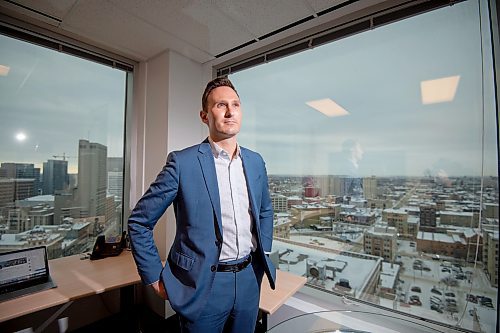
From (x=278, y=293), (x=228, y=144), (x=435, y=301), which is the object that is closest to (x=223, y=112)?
(x=228, y=144)

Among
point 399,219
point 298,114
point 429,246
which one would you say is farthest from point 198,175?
point 429,246

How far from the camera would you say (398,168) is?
5.00 ft

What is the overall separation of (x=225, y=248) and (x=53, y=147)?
1.96 m

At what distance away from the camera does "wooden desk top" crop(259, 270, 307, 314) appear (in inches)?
52.1

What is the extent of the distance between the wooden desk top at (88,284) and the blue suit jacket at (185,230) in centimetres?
53

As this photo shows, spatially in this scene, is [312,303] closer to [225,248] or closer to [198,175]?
[225,248]

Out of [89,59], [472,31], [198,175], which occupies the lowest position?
[198,175]

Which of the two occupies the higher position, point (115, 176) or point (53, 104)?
point (53, 104)

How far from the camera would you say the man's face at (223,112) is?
1113 millimetres

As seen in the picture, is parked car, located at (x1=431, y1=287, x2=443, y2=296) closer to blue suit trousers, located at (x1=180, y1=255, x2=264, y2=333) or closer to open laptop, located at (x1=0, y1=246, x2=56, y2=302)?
blue suit trousers, located at (x1=180, y1=255, x2=264, y2=333)

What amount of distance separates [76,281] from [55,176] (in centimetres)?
100

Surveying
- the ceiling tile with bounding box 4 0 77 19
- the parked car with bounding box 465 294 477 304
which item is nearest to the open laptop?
the ceiling tile with bounding box 4 0 77 19

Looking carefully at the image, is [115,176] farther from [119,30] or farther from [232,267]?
[232,267]

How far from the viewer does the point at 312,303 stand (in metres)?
1.77
